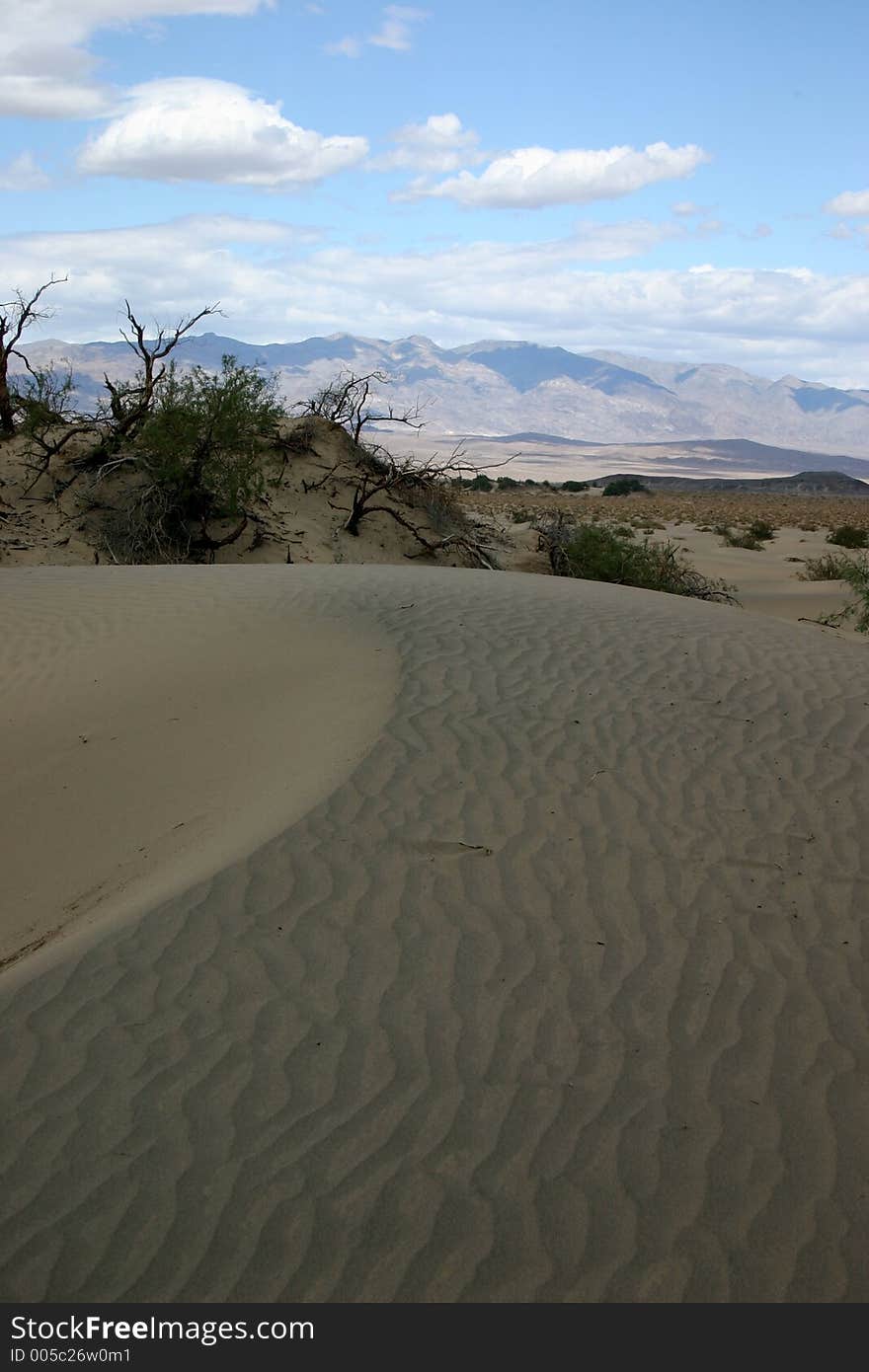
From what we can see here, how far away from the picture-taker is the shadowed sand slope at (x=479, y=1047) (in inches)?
123

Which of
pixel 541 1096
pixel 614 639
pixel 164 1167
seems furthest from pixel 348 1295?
pixel 614 639

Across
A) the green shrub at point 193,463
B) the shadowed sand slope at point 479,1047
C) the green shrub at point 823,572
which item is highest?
the green shrub at point 193,463

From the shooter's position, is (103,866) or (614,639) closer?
(103,866)

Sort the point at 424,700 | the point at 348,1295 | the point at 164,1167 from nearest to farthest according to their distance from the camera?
the point at 348,1295 < the point at 164,1167 < the point at 424,700

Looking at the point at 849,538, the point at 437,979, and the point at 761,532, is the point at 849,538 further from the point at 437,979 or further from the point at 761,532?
the point at 437,979

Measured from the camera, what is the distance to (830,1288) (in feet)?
10.0

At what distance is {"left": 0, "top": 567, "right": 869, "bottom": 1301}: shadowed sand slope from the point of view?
3133 millimetres

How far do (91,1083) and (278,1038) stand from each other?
63 cm

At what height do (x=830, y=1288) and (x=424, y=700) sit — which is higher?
(x=424, y=700)

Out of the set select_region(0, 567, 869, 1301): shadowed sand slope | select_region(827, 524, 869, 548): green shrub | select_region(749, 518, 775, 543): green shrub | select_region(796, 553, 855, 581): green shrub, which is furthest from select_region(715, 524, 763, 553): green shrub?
select_region(0, 567, 869, 1301): shadowed sand slope

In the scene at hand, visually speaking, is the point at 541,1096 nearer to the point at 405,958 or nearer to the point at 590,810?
the point at 405,958

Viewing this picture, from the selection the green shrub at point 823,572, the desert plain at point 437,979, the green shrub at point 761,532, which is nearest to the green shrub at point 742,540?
the green shrub at point 761,532

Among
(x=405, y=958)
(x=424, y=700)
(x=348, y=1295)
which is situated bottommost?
(x=348, y=1295)

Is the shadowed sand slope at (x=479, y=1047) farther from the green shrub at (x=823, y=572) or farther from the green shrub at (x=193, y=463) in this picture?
the green shrub at (x=823, y=572)
